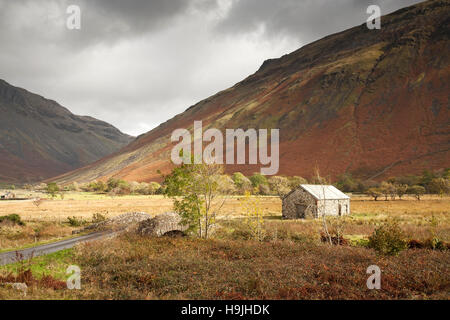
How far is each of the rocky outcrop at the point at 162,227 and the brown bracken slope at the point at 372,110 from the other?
75.5m

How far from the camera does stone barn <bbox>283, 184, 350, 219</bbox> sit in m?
36.5

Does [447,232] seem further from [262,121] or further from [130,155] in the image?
[130,155]

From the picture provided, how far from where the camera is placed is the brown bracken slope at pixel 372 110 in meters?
90.1

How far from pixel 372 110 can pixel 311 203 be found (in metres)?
88.9

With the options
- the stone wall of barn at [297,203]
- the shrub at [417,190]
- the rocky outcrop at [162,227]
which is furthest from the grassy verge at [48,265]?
the shrub at [417,190]

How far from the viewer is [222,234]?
24.4 metres

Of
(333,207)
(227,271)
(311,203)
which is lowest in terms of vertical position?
(227,271)

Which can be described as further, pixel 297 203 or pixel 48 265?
pixel 297 203

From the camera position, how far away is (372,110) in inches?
4294

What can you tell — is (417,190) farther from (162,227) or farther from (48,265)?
(48,265)

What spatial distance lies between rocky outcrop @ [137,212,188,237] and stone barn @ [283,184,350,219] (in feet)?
63.3

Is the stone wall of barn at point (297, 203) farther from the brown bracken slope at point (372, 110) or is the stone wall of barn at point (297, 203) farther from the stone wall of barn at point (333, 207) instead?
the brown bracken slope at point (372, 110)

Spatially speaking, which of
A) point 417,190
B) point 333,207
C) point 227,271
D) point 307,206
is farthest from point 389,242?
point 417,190

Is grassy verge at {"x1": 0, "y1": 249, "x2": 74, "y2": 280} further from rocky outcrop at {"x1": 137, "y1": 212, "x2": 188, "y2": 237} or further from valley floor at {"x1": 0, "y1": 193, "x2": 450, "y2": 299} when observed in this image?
rocky outcrop at {"x1": 137, "y1": 212, "x2": 188, "y2": 237}
